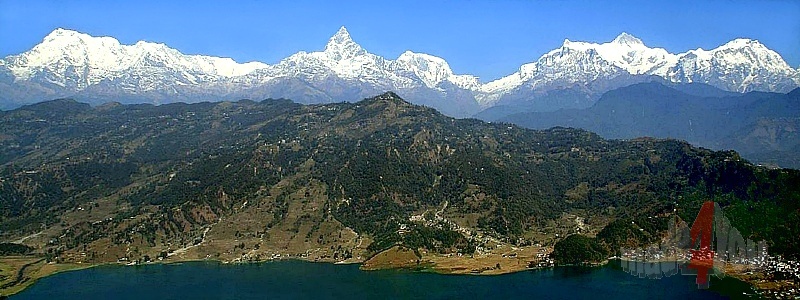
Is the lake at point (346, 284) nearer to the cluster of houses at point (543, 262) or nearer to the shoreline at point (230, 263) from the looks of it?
the shoreline at point (230, 263)

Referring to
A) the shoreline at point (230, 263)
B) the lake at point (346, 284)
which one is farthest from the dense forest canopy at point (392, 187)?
Result: the lake at point (346, 284)

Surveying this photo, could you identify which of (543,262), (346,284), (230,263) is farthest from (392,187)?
(346,284)

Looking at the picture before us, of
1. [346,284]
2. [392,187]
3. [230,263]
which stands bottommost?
[346,284]

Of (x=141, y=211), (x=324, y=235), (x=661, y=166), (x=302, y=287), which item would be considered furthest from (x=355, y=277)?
(x=661, y=166)

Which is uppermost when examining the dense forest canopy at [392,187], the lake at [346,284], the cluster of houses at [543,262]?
the dense forest canopy at [392,187]

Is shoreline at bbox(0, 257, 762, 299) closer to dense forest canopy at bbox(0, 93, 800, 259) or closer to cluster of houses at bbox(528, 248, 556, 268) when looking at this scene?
cluster of houses at bbox(528, 248, 556, 268)

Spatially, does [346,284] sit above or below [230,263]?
below

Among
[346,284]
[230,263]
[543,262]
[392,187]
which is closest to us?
[346,284]

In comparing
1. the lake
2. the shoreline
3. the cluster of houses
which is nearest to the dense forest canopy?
the shoreline

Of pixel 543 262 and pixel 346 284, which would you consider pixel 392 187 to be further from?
pixel 346 284
